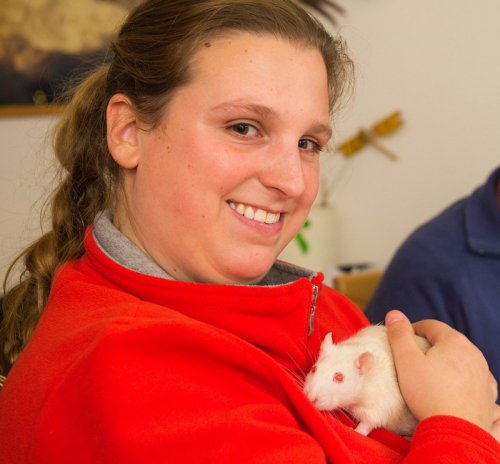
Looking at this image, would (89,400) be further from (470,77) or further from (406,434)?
(470,77)

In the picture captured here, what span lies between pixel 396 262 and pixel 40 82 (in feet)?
7.20

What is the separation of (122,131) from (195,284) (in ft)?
1.06

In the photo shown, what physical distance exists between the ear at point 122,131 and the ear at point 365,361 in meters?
0.52

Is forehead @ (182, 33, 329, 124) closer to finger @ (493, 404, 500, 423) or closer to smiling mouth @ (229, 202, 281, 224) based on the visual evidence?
smiling mouth @ (229, 202, 281, 224)

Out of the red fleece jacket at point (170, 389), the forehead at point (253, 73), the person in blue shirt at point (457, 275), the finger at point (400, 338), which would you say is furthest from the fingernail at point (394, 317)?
the person in blue shirt at point (457, 275)

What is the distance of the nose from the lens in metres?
0.86

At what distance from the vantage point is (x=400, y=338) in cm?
98

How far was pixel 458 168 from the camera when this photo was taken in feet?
9.53

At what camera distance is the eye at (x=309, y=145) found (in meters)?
0.97

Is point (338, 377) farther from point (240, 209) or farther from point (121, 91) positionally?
point (121, 91)

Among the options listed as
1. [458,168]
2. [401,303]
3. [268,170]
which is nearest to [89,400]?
[268,170]

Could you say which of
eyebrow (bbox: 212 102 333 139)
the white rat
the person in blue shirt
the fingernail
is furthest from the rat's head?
the person in blue shirt

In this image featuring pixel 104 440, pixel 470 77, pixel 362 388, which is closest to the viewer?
pixel 104 440

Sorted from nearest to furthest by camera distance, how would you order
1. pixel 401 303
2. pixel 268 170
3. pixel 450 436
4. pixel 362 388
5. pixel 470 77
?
pixel 450 436, pixel 268 170, pixel 362 388, pixel 401 303, pixel 470 77
